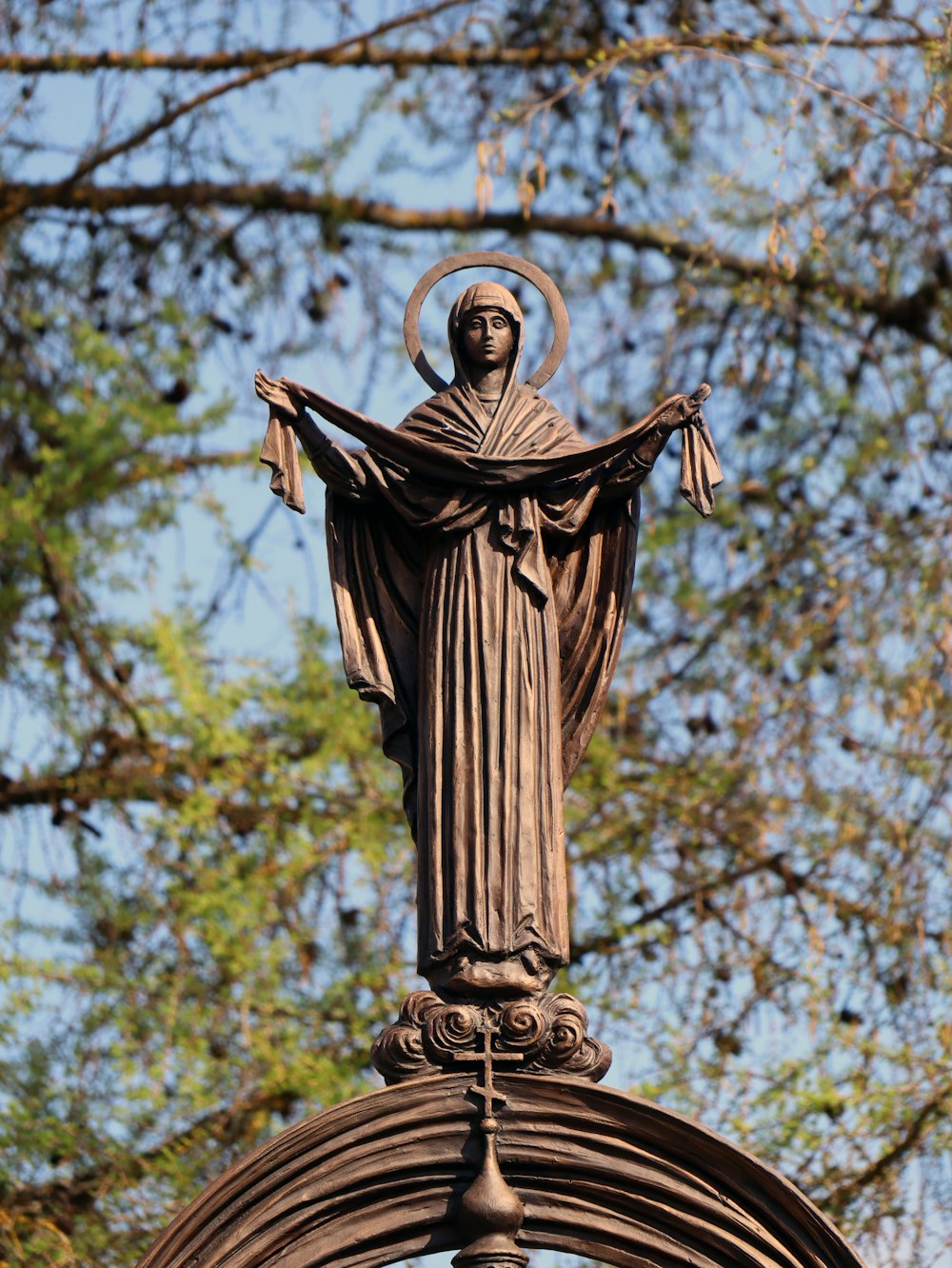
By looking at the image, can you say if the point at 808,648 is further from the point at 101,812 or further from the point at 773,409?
the point at 101,812

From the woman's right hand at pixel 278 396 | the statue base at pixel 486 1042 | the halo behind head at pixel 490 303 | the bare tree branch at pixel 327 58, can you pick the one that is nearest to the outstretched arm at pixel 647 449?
the halo behind head at pixel 490 303

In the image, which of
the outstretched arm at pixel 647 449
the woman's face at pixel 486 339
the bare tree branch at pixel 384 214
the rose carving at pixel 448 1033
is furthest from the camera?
the bare tree branch at pixel 384 214

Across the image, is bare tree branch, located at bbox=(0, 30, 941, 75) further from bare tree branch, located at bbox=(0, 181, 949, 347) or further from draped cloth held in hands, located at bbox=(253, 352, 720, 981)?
draped cloth held in hands, located at bbox=(253, 352, 720, 981)

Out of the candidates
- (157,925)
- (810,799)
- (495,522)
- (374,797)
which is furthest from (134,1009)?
(495,522)

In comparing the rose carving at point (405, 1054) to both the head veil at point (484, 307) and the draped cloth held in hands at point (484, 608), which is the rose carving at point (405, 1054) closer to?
the draped cloth held in hands at point (484, 608)

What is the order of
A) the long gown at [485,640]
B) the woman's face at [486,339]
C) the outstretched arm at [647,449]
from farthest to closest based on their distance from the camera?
the woman's face at [486,339]
the outstretched arm at [647,449]
the long gown at [485,640]

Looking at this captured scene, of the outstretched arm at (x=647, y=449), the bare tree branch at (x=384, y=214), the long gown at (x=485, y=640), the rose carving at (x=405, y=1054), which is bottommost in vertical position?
the rose carving at (x=405, y=1054)

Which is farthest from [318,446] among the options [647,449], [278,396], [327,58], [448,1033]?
[327,58]

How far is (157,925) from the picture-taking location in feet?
38.3

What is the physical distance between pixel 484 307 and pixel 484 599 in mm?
758

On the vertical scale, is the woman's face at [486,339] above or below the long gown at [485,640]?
above

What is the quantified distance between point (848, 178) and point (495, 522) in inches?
181

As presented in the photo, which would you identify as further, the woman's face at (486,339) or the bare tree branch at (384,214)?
the bare tree branch at (384,214)

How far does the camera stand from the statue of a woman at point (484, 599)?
6102 mm
